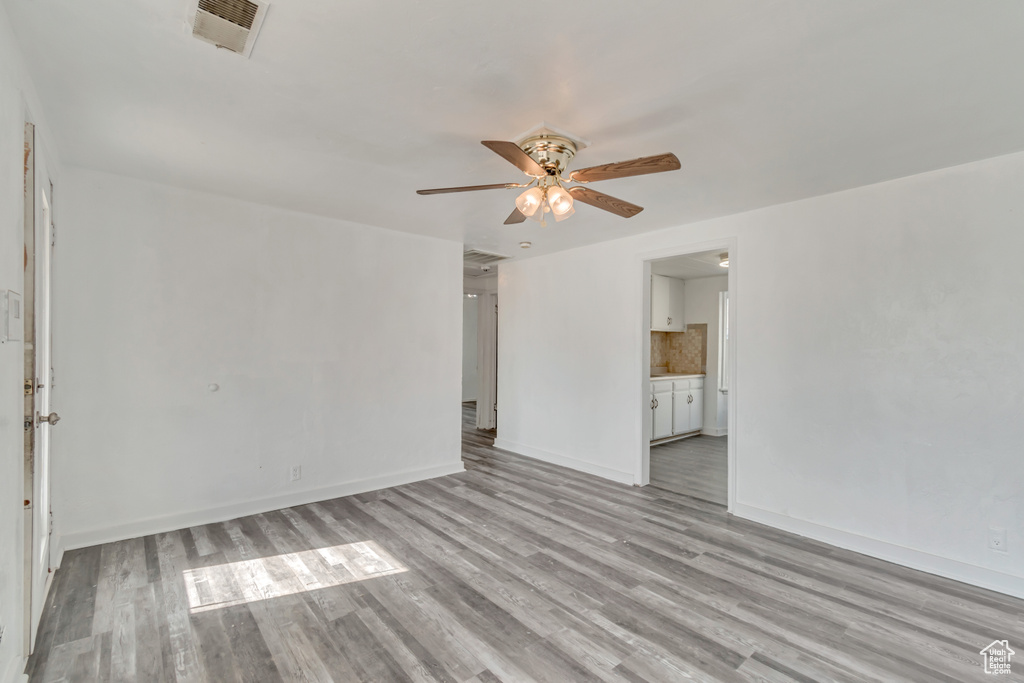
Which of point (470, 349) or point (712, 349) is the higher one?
point (712, 349)

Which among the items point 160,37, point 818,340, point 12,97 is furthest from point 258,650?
point 818,340

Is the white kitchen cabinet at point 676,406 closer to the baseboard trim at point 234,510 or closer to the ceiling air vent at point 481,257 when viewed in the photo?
the ceiling air vent at point 481,257

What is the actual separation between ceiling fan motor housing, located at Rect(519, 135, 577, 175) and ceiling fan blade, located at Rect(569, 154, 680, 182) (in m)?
0.18

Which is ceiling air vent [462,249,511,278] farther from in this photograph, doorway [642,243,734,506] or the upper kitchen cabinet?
the upper kitchen cabinet

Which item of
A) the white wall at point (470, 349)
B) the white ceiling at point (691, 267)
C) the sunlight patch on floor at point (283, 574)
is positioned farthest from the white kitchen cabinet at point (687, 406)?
the white wall at point (470, 349)

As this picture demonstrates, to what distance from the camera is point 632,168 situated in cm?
219

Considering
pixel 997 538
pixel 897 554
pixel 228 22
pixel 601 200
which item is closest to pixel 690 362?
pixel 897 554

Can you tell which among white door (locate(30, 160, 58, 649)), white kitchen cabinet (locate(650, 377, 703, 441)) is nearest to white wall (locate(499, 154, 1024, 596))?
white kitchen cabinet (locate(650, 377, 703, 441))

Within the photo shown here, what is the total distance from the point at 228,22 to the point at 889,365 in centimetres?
402

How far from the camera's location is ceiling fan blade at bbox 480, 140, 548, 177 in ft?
6.56

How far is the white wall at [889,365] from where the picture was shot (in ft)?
8.87

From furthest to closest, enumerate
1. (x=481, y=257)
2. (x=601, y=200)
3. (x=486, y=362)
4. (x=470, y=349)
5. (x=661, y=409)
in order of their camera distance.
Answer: (x=470, y=349)
(x=486, y=362)
(x=661, y=409)
(x=481, y=257)
(x=601, y=200)

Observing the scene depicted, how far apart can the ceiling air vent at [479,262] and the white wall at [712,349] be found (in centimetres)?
334

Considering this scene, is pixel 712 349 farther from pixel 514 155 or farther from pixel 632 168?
pixel 514 155
